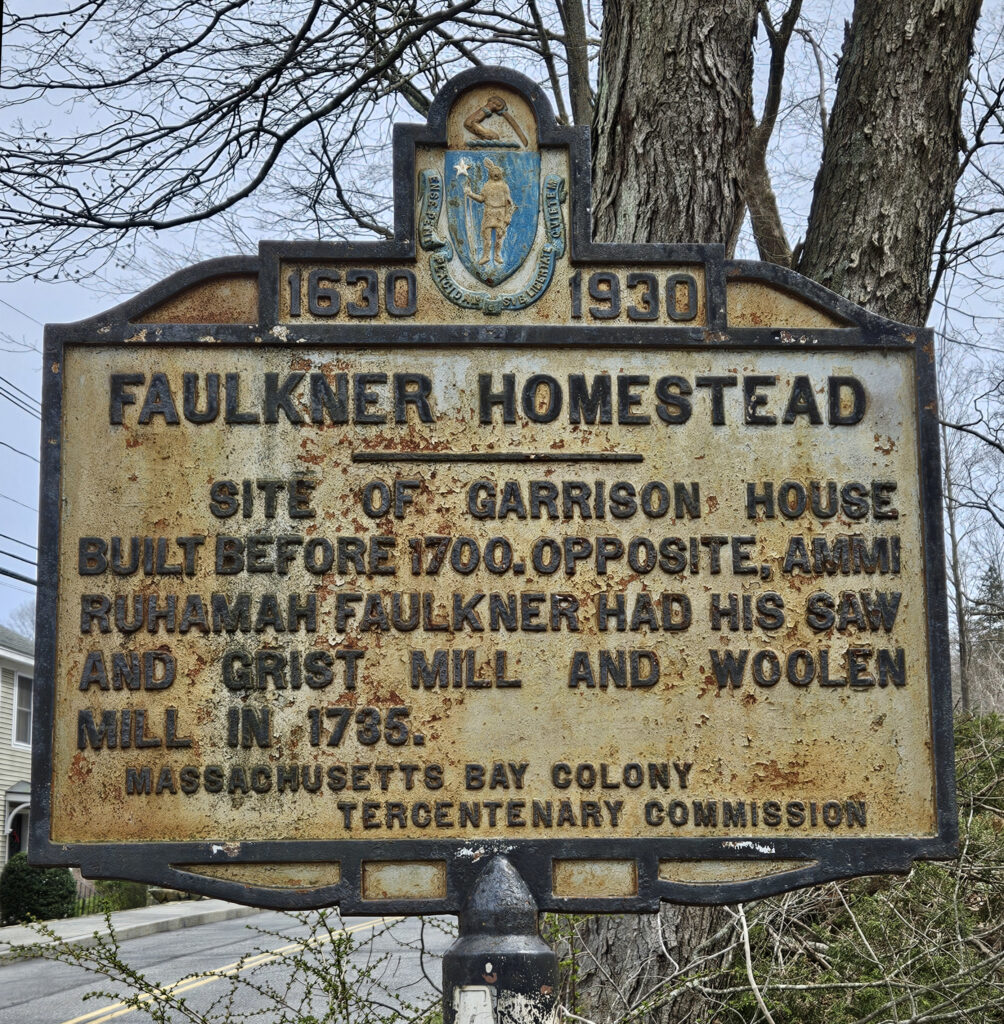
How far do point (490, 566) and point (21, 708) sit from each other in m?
31.6

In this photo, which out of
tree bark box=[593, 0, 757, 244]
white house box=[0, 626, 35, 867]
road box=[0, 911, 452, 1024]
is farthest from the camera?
white house box=[0, 626, 35, 867]

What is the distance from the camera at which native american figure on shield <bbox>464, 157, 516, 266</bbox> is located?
3609mm

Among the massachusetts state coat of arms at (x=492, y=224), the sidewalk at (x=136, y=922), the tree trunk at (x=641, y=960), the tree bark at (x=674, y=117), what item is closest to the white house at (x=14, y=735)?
the sidewalk at (x=136, y=922)

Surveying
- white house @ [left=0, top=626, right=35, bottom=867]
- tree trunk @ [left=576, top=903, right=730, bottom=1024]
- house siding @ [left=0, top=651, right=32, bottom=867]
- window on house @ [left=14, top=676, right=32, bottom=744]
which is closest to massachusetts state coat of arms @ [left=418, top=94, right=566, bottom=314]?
tree trunk @ [left=576, top=903, right=730, bottom=1024]

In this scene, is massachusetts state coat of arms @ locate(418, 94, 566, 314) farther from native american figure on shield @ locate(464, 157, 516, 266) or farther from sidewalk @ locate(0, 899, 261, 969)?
sidewalk @ locate(0, 899, 261, 969)

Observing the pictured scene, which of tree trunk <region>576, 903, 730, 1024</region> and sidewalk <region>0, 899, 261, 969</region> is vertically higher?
tree trunk <region>576, 903, 730, 1024</region>

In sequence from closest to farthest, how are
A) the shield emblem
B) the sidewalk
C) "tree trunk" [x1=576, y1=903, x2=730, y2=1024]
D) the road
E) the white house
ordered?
the shield emblem, "tree trunk" [x1=576, y1=903, x2=730, y2=1024], the road, the sidewalk, the white house

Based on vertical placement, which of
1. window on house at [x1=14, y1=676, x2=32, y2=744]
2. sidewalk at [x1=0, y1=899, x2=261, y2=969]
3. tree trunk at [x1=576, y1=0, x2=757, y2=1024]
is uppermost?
tree trunk at [x1=576, y1=0, x2=757, y2=1024]

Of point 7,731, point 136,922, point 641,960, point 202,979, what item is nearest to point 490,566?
point 641,960

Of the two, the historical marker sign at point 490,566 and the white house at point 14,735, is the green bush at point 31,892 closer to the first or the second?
the white house at point 14,735

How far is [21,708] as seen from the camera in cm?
3194

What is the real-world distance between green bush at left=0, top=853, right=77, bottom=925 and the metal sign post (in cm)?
2218

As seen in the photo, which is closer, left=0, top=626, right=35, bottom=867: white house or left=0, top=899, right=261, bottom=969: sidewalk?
left=0, top=899, right=261, bottom=969: sidewalk

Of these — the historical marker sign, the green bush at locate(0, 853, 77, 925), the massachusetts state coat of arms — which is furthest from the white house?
the massachusetts state coat of arms
